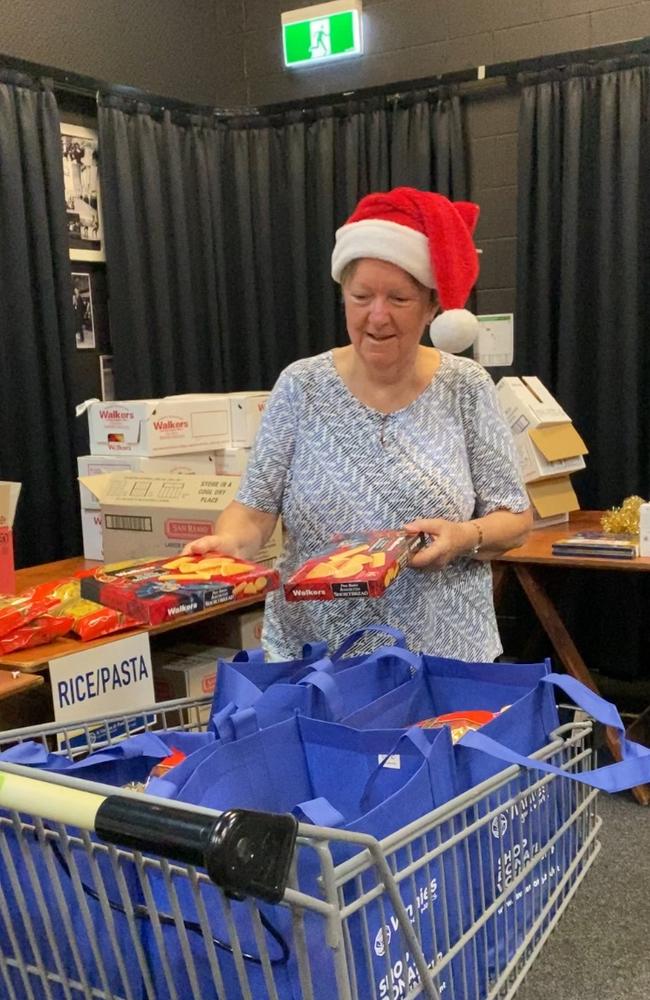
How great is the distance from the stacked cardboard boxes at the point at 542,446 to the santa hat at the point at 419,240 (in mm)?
1638

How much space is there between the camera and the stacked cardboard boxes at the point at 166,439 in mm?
2916

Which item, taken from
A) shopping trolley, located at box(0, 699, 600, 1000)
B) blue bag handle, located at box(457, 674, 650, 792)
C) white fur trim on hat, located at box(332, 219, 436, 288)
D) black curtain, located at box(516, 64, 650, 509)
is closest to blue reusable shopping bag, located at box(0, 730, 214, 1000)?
shopping trolley, located at box(0, 699, 600, 1000)

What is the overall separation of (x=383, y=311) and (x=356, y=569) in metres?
0.44

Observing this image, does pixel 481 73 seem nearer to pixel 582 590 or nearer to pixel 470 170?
pixel 470 170

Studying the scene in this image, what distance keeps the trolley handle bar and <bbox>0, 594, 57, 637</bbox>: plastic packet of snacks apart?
1500 mm

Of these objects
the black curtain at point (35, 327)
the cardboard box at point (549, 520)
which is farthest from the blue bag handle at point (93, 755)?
the black curtain at point (35, 327)

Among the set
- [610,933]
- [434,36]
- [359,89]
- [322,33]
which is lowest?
[610,933]

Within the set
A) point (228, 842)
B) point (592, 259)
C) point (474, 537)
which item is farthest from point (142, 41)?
point (228, 842)

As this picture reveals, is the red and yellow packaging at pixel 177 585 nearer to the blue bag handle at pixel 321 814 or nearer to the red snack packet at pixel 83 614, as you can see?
the blue bag handle at pixel 321 814

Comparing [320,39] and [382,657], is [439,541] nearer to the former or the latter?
[382,657]

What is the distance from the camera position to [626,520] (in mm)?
3000

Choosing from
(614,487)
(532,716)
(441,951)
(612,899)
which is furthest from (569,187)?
(441,951)

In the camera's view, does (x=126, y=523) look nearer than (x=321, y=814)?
No

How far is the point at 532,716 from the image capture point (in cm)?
101
